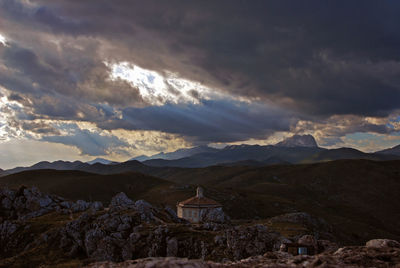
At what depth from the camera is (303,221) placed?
8650 cm

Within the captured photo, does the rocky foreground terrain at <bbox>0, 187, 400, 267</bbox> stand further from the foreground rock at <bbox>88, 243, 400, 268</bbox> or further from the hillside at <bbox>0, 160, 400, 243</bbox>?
the hillside at <bbox>0, 160, 400, 243</bbox>

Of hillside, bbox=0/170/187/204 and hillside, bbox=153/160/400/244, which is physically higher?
hillside, bbox=0/170/187/204

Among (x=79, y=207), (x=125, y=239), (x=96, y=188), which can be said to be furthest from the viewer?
(x=96, y=188)

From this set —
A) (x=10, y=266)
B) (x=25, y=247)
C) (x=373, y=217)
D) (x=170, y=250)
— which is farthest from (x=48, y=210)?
(x=373, y=217)

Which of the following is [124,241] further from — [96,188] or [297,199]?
[297,199]

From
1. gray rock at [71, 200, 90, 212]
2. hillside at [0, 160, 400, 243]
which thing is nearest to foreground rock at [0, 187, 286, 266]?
gray rock at [71, 200, 90, 212]

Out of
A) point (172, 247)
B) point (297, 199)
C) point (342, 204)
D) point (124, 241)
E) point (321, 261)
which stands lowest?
point (342, 204)

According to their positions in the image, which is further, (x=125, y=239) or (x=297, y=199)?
(x=297, y=199)

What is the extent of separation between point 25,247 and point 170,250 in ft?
94.8

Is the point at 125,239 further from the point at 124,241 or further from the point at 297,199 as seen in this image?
the point at 297,199

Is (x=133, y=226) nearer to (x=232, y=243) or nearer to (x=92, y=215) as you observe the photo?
(x=92, y=215)

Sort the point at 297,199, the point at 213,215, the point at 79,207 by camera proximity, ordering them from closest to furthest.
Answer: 1. the point at 213,215
2. the point at 79,207
3. the point at 297,199

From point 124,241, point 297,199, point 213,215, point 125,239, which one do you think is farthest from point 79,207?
point 297,199

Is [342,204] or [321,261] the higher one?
[321,261]
